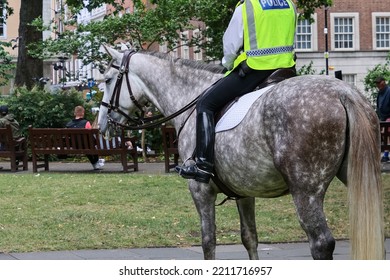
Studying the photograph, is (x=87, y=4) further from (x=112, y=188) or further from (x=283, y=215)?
(x=283, y=215)

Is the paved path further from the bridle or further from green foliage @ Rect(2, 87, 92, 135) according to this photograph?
green foliage @ Rect(2, 87, 92, 135)

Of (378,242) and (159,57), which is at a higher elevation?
(159,57)

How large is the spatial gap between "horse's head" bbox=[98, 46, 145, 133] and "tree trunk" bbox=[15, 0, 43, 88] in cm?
2461

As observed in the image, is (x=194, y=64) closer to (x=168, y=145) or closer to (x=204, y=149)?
(x=204, y=149)

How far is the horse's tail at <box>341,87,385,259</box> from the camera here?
7.21 metres

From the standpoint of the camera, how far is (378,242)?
23.7 ft

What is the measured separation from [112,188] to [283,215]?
13.9 ft

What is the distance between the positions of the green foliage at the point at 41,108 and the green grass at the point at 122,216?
398 inches

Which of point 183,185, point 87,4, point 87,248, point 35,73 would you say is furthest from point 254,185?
point 35,73

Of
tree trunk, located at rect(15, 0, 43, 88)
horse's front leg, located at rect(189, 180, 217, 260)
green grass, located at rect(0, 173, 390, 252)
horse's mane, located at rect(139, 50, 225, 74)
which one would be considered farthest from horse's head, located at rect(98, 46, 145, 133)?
tree trunk, located at rect(15, 0, 43, 88)

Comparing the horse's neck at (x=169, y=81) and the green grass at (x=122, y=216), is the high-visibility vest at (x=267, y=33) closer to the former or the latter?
the horse's neck at (x=169, y=81)

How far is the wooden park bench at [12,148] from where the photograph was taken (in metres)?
23.7

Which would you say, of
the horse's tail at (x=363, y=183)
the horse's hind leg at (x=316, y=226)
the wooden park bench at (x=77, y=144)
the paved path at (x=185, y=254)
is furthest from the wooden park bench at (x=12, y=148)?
the horse's tail at (x=363, y=183)

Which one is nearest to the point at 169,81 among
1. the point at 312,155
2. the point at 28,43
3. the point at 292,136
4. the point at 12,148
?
the point at 292,136
